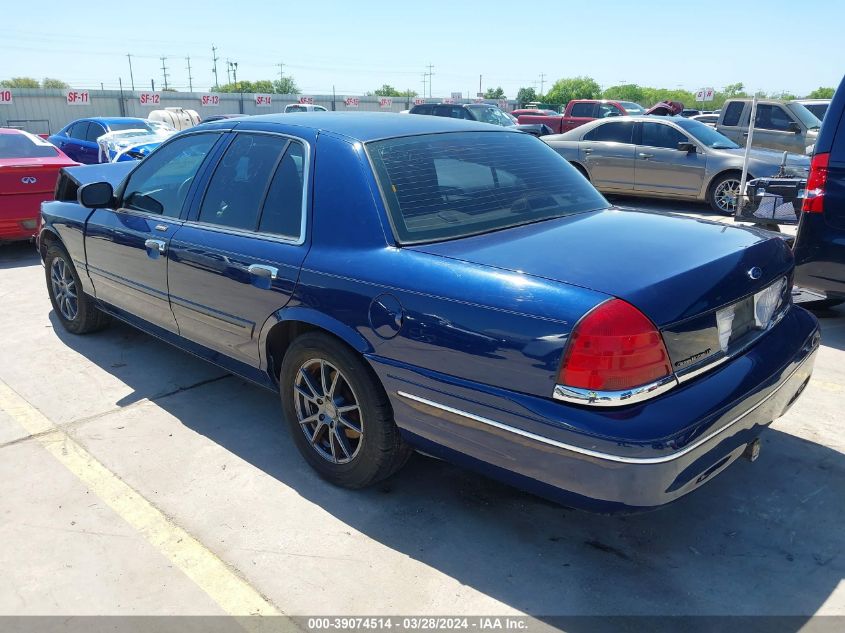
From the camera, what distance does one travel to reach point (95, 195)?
4.30m

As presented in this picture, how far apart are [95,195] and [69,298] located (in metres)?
1.44

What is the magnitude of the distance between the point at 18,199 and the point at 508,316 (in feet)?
24.8

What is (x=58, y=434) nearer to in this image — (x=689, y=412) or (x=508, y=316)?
(x=508, y=316)

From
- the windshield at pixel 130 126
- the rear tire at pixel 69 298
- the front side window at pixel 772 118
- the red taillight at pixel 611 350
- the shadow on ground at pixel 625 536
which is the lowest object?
the shadow on ground at pixel 625 536

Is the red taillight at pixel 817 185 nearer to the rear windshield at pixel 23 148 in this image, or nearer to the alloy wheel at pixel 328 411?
the alloy wheel at pixel 328 411

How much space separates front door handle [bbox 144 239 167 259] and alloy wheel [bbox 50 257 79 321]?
159cm

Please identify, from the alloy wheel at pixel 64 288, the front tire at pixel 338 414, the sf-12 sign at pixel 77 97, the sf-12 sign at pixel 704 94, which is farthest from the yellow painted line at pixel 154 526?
the sf-12 sign at pixel 77 97

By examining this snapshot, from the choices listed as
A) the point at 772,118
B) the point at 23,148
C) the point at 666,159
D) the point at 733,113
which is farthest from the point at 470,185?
the point at 733,113

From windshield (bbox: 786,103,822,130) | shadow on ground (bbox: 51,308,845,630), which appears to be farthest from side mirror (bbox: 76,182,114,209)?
windshield (bbox: 786,103,822,130)

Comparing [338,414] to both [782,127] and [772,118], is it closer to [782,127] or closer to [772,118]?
[782,127]

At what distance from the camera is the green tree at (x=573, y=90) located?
73.2m

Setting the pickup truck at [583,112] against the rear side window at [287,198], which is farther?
the pickup truck at [583,112]

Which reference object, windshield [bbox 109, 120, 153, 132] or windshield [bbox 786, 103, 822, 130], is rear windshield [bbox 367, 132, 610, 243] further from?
windshield [bbox 109, 120, 153, 132]

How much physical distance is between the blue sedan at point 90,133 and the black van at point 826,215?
12314 millimetres
